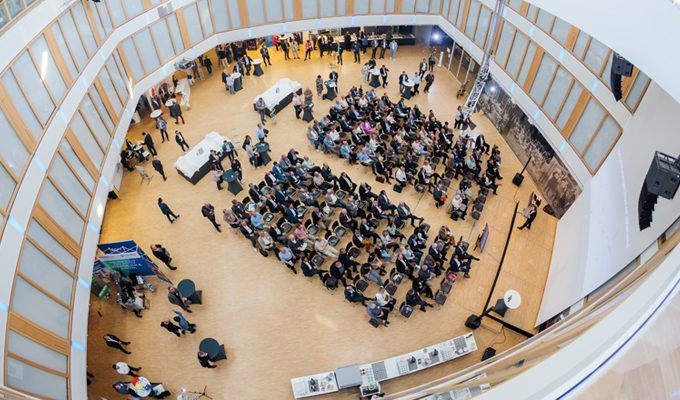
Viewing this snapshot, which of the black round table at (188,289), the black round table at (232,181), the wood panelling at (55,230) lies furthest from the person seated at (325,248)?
the wood panelling at (55,230)

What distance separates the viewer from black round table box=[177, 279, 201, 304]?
10.8 meters

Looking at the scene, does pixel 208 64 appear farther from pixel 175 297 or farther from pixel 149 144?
pixel 175 297

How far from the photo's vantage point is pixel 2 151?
747 centimetres

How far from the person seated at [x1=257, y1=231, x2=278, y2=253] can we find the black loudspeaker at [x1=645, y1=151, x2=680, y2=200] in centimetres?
935

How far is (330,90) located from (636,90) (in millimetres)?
12331

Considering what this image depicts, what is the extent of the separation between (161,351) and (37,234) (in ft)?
14.7

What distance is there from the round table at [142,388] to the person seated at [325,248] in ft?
18.4

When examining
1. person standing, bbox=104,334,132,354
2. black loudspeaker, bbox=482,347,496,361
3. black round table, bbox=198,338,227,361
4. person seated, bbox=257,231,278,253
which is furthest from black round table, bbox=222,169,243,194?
black loudspeaker, bbox=482,347,496,361

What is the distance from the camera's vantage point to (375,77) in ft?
63.4

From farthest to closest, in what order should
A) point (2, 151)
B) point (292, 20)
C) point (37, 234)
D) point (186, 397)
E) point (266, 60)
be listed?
point (266, 60)
point (292, 20)
point (186, 397)
point (37, 234)
point (2, 151)

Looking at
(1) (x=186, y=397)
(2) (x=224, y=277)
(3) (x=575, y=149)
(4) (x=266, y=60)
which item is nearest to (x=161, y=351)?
(1) (x=186, y=397)

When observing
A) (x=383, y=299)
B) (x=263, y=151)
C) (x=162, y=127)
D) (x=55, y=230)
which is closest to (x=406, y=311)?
(x=383, y=299)


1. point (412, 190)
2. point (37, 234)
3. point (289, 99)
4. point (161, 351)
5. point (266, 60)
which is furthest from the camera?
point (266, 60)

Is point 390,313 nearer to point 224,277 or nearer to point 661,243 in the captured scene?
point 224,277
